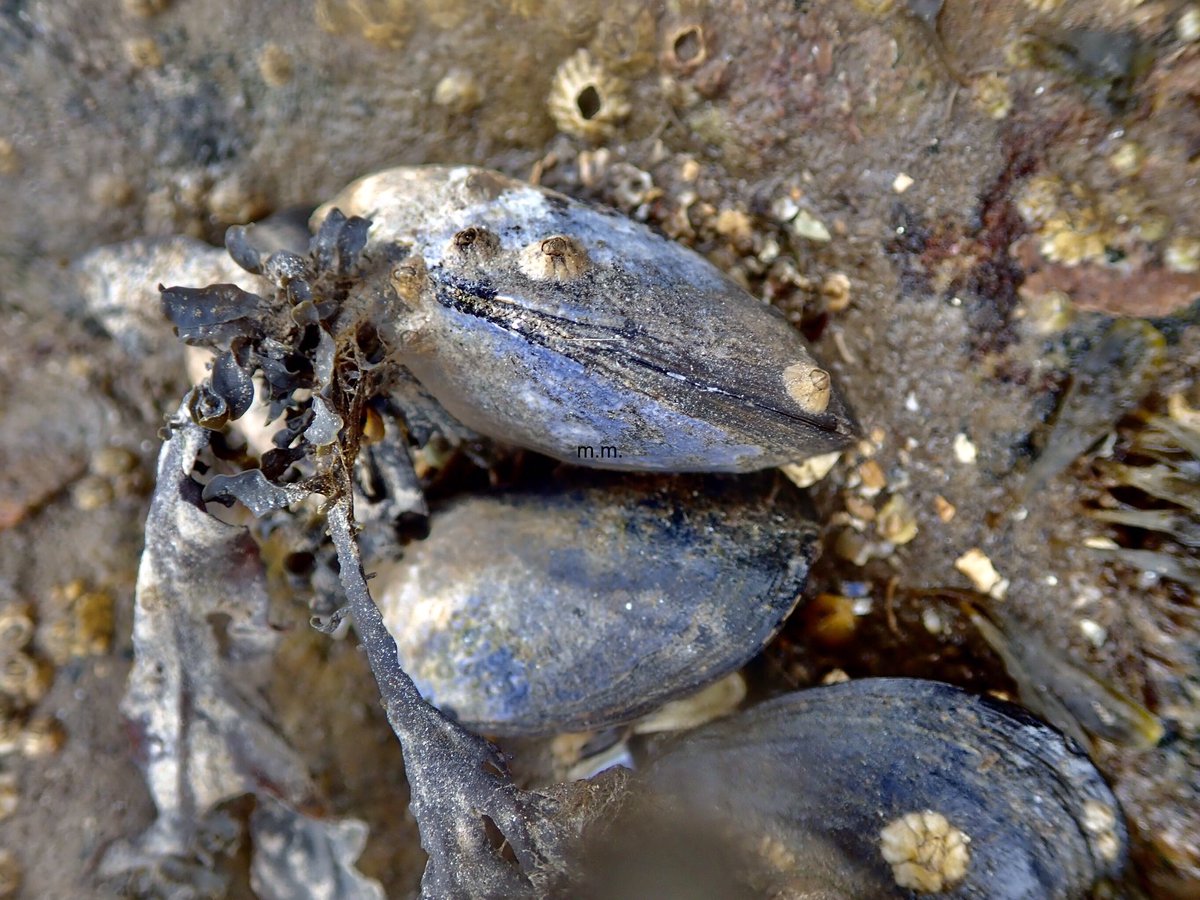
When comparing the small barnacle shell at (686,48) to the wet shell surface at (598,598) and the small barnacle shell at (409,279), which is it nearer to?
the small barnacle shell at (409,279)

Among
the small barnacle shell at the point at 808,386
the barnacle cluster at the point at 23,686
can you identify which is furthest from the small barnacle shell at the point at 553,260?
the barnacle cluster at the point at 23,686

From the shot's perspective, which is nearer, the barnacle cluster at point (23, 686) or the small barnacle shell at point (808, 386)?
the small barnacle shell at point (808, 386)

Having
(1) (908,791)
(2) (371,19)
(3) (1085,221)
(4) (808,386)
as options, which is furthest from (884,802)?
(2) (371,19)

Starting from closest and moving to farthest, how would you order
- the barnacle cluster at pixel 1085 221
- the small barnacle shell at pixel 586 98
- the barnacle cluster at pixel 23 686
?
the barnacle cluster at pixel 1085 221
the small barnacle shell at pixel 586 98
the barnacle cluster at pixel 23 686

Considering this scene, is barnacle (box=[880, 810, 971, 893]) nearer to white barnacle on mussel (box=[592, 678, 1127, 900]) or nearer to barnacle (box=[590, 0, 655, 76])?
white barnacle on mussel (box=[592, 678, 1127, 900])

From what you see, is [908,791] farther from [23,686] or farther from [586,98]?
[23,686]

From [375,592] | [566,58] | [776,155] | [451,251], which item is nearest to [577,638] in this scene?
[375,592]

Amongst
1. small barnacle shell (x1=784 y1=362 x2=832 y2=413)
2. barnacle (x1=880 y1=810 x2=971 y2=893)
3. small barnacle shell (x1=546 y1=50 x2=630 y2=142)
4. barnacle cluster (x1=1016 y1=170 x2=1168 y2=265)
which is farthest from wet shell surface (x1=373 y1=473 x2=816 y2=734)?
small barnacle shell (x1=546 y1=50 x2=630 y2=142)
